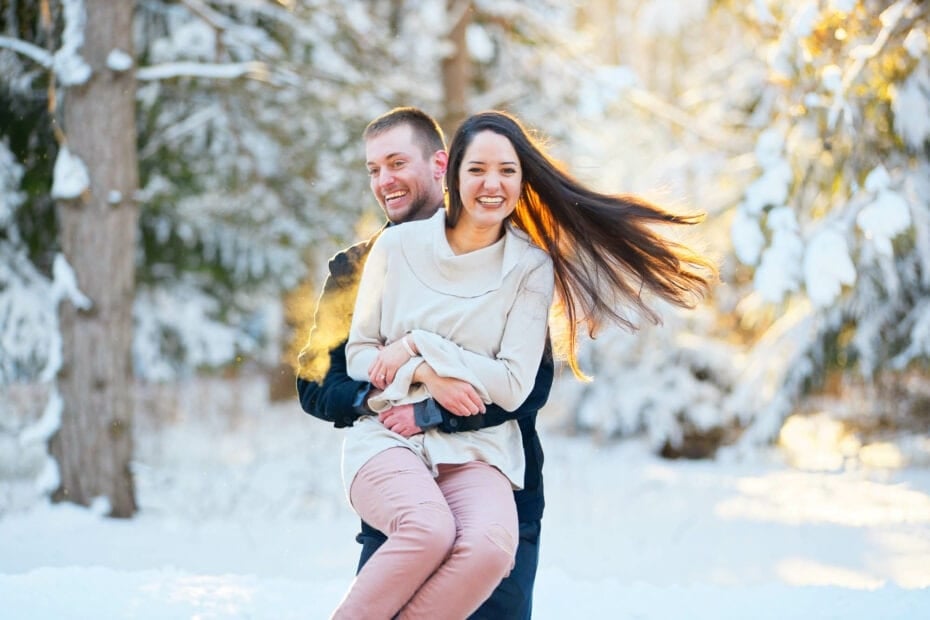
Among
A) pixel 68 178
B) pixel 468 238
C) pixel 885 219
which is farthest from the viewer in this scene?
pixel 68 178

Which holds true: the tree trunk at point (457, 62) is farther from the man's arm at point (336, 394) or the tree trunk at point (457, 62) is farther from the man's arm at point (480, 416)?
the man's arm at point (480, 416)

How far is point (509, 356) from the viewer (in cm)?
271

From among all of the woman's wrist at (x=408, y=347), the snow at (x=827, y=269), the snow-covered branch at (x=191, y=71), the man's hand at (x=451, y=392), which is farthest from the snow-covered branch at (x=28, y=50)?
the snow at (x=827, y=269)

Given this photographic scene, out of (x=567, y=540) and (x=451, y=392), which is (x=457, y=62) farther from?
(x=451, y=392)

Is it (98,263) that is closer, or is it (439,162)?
(439,162)

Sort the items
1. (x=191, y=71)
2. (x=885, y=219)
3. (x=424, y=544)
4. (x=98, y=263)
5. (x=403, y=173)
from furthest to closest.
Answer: (x=191, y=71) → (x=98, y=263) → (x=885, y=219) → (x=403, y=173) → (x=424, y=544)

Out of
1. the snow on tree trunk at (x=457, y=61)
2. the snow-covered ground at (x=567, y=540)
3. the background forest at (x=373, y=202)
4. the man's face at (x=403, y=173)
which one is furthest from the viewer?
the snow on tree trunk at (x=457, y=61)

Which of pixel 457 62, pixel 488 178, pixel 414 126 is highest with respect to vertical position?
pixel 457 62

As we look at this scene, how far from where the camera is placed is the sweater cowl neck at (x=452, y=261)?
2.79 metres

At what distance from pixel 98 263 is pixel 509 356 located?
443 centimetres

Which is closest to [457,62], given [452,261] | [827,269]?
[827,269]

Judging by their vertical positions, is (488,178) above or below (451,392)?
above

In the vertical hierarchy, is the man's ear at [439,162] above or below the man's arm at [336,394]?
above

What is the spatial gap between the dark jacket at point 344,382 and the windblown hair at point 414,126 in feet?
1.18
